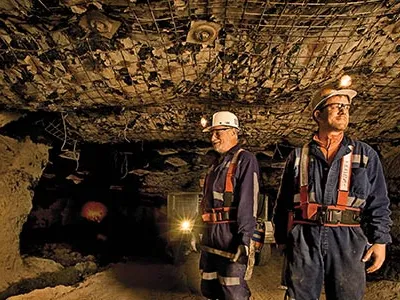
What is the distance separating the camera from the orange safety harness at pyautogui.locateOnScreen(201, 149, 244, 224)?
2658 millimetres

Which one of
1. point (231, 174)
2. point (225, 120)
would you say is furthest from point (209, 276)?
point (225, 120)

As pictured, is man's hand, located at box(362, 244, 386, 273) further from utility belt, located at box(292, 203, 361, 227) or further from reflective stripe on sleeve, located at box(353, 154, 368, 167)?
reflective stripe on sleeve, located at box(353, 154, 368, 167)

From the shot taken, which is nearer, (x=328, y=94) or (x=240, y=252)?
(x=328, y=94)

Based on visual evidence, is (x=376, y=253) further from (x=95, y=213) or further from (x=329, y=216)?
(x=95, y=213)

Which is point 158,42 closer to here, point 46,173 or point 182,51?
point 182,51

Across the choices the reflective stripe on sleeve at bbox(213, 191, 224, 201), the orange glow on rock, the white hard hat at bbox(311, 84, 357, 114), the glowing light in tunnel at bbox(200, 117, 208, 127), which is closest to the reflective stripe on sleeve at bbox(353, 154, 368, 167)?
the white hard hat at bbox(311, 84, 357, 114)

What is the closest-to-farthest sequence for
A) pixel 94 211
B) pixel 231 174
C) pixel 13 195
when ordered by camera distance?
pixel 231 174 → pixel 13 195 → pixel 94 211

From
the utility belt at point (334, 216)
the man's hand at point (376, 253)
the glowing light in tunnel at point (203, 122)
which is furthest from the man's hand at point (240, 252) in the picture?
the glowing light in tunnel at point (203, 122)

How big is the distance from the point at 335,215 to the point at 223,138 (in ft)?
4.22

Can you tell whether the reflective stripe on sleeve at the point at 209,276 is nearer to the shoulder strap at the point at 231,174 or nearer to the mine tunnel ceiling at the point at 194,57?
the shoulder strap at the point at 231,174

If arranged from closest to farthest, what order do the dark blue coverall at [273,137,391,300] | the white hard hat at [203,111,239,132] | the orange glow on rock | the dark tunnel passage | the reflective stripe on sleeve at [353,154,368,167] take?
the dark blue coverall at [273,137,391,300]
the reflective stripe on sleeve at [353,154,368,167]
the white hard hat at [203,111,239,132]
the dark tunnel passage
the orange glow on rock

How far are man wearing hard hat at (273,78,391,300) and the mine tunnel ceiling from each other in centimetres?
58

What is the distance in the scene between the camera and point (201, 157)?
591 centimetres

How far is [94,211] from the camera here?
9422 millimetres
